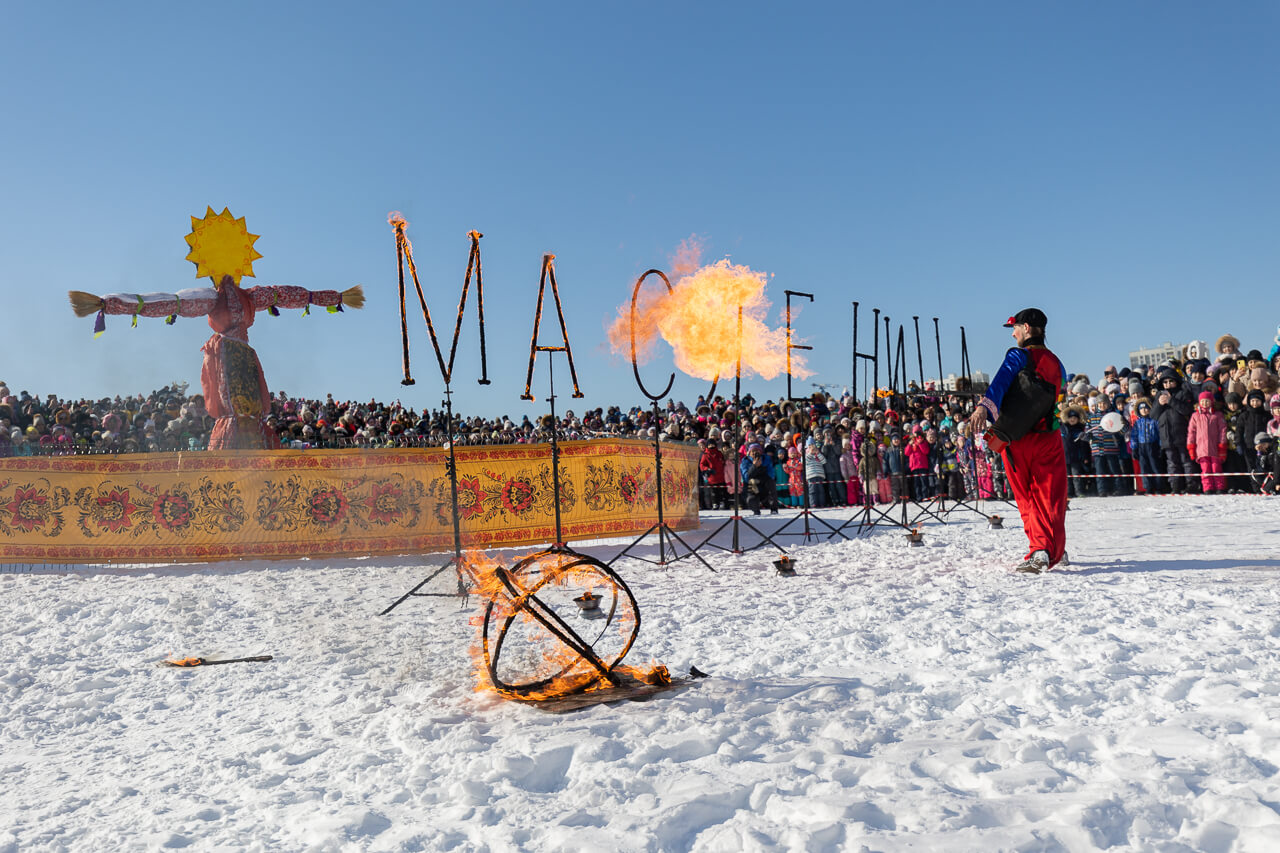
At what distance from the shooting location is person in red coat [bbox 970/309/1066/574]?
6992 millimetres

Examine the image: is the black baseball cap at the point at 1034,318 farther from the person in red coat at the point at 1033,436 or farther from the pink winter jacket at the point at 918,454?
the pink winter jacket at the point at 918,454

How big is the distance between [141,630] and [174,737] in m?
3.02

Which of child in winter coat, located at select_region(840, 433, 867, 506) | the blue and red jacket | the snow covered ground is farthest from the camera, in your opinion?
child in winter coat, located at select_region(840, 433, 867, 506)

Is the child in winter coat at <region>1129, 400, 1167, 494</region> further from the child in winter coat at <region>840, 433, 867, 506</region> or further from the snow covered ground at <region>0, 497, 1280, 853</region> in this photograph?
the snow covered ground at <region>0, 497, 1280, 853</region>

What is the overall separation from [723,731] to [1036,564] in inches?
181

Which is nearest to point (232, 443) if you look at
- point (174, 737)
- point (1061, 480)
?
point (174, 737)

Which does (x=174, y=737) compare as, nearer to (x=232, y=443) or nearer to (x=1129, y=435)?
(x=232, y=443)

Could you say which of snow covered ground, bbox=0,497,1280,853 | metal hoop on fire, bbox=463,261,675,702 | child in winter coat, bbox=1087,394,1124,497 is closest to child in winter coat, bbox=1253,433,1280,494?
child in winter coat, bbox=1087,394,1124,497

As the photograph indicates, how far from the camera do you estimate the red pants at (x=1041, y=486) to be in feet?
22.9

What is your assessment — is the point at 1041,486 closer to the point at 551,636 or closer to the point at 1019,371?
the point at 1019,371

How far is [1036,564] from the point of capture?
6.88 meters

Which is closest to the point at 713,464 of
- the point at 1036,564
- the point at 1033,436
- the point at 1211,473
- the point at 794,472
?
A: the point at 794,472

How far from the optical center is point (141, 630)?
249 inches

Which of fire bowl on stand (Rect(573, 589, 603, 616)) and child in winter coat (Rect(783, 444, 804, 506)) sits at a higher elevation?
child in winter coat (Rect(783, 444, 804, 506))
